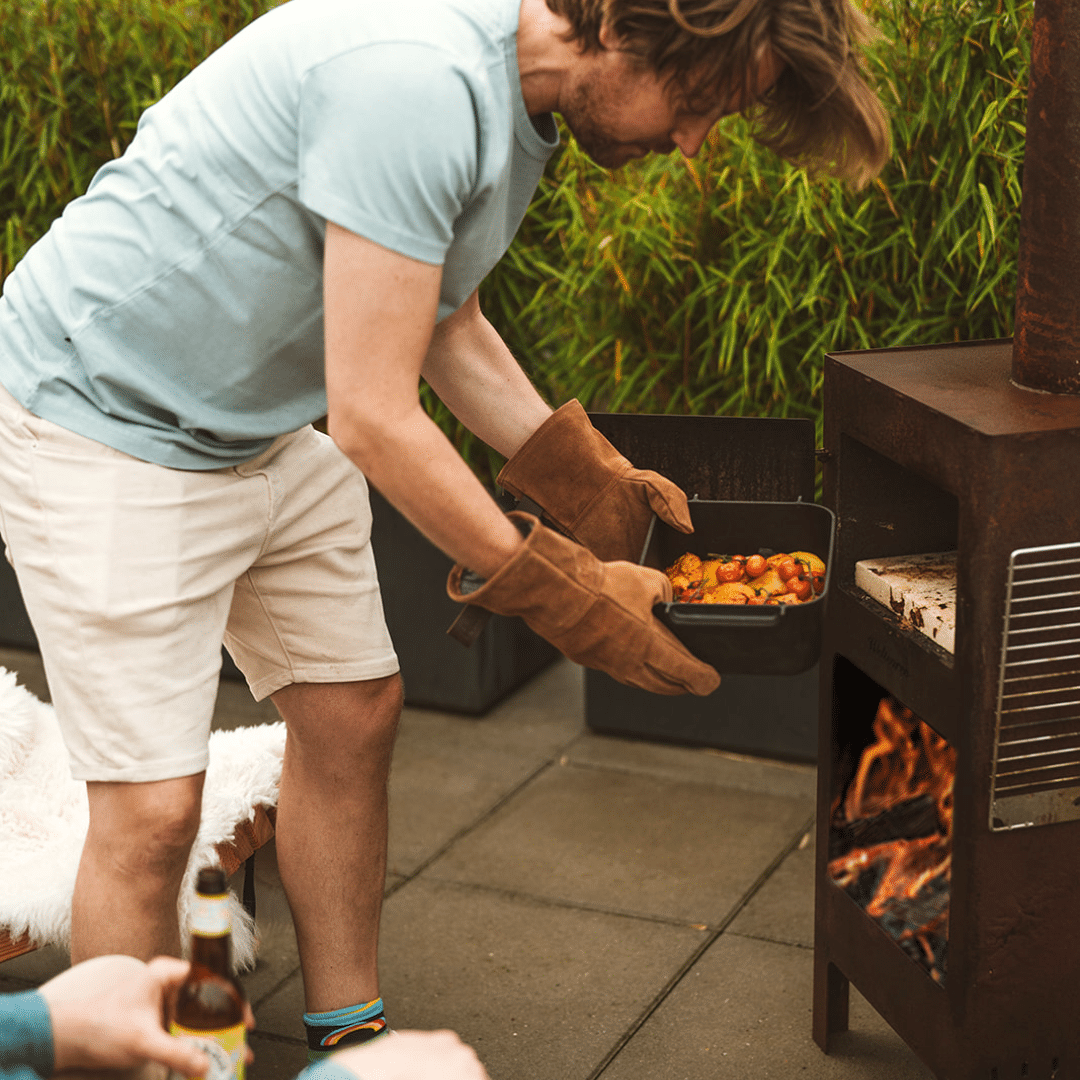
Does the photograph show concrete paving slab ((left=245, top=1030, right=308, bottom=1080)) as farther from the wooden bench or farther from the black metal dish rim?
the black metal dish rim

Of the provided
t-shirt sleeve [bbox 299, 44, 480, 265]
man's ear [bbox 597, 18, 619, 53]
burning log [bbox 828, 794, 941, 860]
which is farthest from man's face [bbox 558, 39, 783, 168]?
burning log [bbox 828, 794, 941, 860]

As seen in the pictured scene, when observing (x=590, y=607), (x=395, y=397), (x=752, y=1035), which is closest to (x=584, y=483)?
(x=590, y=607)

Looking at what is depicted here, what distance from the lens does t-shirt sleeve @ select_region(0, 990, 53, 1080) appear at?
118 cm

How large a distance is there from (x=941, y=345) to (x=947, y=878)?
2.63 feet

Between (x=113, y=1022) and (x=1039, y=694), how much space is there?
1090 millimetres

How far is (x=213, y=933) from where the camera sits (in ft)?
3.94

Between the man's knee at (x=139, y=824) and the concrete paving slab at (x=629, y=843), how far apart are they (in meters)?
1.27

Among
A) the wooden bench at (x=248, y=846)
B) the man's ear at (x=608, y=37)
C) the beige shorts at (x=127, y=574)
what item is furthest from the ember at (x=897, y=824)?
the man's ear at (x=608, y=37)

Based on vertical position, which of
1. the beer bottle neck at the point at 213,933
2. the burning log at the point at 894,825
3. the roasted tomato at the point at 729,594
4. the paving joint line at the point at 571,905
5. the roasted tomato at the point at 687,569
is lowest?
the paving joint line at the point at 571,905

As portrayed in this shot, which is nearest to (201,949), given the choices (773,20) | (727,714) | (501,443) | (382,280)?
(382,280)

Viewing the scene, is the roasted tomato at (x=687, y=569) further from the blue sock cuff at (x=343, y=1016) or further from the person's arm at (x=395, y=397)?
the blue sock cuff at (x=343, y=1016)

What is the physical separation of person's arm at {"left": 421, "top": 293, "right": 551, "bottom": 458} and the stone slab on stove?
512 mm

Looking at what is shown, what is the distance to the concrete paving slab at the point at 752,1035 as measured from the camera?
85.7 inches

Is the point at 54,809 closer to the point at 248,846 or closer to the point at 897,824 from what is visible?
the point at 248,846
